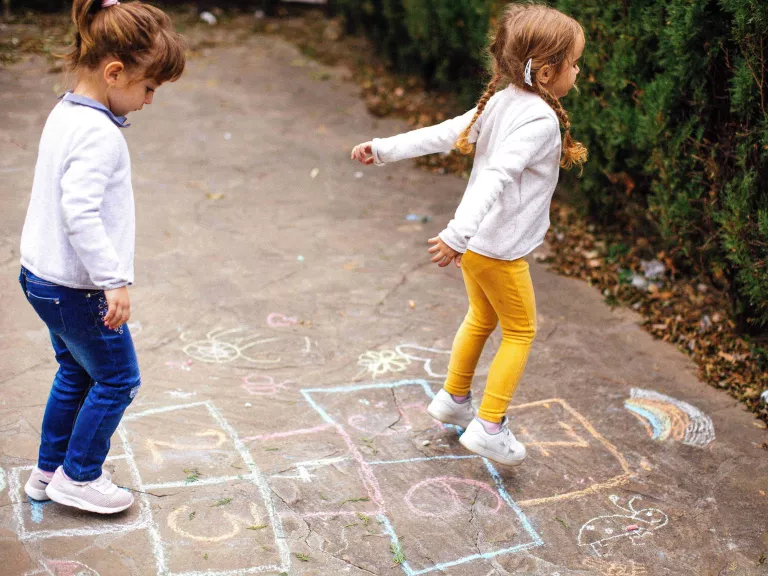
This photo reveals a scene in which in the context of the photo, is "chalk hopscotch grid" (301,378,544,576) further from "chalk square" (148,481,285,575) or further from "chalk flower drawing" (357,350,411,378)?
"chalk square" (148,481,285,575)

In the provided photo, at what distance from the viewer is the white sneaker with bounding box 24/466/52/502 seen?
8.34 feet

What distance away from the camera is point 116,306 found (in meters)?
2.19

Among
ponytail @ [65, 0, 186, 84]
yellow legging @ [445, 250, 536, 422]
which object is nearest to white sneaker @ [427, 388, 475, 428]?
yellow legging @ [445, 250, 536, 422]

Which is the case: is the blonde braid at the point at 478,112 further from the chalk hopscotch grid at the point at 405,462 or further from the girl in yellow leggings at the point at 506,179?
the chalk hopscotch grid at the point at 405,462

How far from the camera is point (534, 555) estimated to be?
2539mm

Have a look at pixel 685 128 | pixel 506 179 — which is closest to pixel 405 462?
pixel 506 179

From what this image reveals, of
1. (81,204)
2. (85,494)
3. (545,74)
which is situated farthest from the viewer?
(545,74)

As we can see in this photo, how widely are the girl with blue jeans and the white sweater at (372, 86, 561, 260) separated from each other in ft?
2.91

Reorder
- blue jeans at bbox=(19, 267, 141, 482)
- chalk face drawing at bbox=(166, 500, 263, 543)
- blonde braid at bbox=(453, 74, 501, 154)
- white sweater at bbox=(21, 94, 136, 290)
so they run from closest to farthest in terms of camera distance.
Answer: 1. white sweater at bbox=(21, 94, 136, 290)
2. blue jeans at bbox=(19, 267, 141, 482)
3. chalk face drawing at bbox=(166, 500, 263, 543)
4. blonde braid at bbox=(453, 74, 501, 154)

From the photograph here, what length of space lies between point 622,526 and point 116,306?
5.65 feet

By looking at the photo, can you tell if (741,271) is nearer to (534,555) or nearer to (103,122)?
(534,555)

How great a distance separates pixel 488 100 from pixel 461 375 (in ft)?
3.22

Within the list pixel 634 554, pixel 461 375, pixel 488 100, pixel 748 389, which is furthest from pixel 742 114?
pixel 634 554

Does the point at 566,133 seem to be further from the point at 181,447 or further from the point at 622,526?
the point at 181,447
